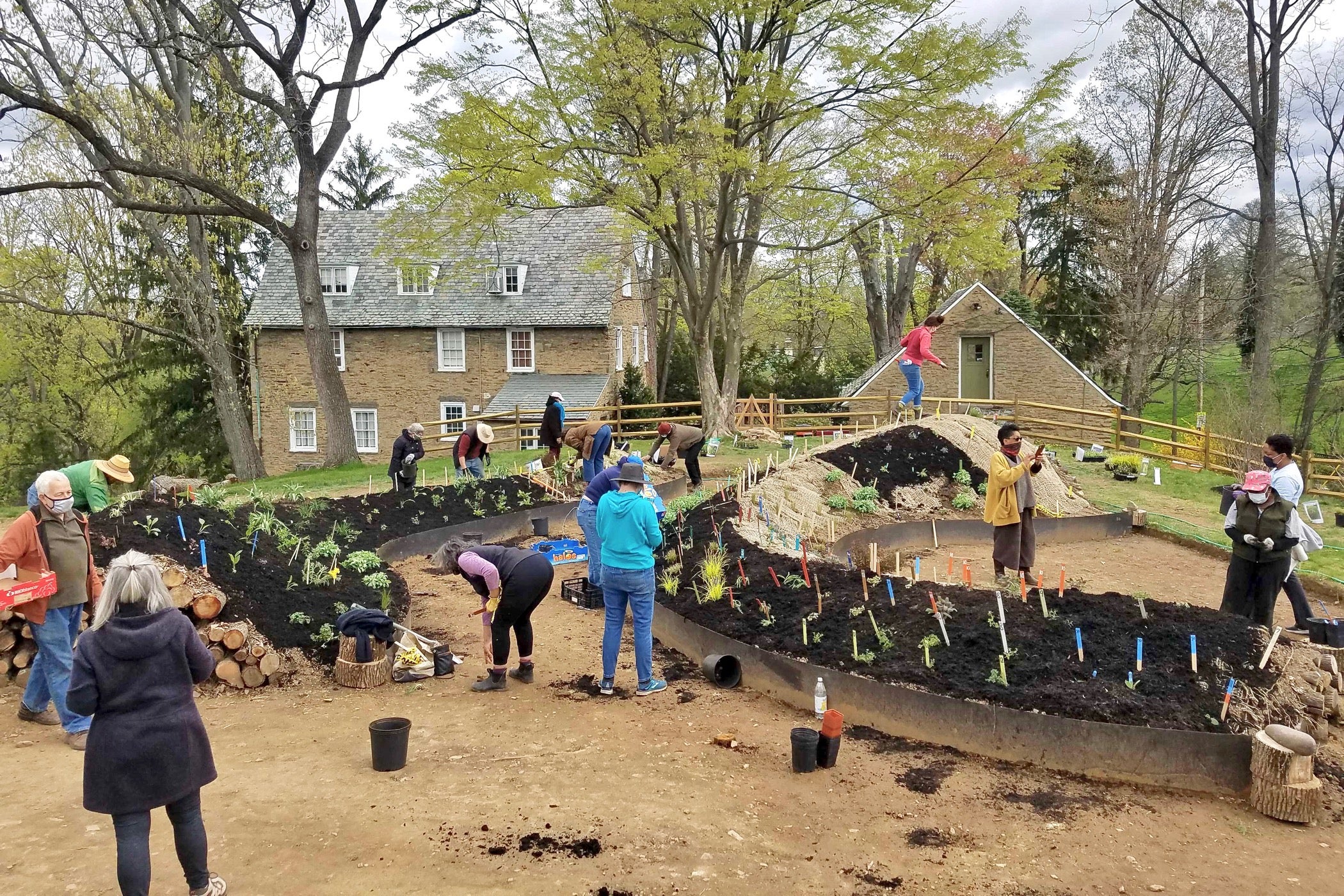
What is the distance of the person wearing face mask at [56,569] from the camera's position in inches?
210

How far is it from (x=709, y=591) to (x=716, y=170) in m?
11.4

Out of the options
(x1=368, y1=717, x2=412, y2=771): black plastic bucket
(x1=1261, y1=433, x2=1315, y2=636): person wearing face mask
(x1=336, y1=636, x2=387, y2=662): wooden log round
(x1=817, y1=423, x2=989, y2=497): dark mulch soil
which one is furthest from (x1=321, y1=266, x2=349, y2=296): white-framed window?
(x1=1261, y1=433, x2=1315, y2=636): person wearing face mask

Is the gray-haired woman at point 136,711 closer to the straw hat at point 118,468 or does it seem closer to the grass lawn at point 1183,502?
the straw hat at point 118,468

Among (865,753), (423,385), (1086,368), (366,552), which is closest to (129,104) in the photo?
(423,385)

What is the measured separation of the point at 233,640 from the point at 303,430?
79.5 feet

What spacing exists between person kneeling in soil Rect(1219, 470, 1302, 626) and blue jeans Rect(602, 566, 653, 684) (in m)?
4.61

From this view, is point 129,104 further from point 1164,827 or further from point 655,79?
point 1164,827

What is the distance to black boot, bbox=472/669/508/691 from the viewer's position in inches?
261

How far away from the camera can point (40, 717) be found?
581cm

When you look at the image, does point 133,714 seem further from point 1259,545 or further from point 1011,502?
point 1259,545

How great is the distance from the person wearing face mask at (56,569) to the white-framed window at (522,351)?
882 inches

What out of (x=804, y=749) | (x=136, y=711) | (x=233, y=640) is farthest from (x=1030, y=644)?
(x=233, y=640)

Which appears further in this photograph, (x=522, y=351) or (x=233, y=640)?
(x=522, y=351)

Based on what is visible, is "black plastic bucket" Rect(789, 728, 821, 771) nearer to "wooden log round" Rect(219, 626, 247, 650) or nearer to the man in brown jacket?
"wooden log round" Rect(219, 626, 247, 650)
